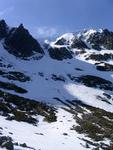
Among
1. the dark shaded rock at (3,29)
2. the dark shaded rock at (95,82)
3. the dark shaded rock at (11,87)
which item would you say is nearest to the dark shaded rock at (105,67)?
the dark shaded rock at (95,82)

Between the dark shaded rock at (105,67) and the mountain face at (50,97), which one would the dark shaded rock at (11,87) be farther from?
the dark shaded rock at (105,67)

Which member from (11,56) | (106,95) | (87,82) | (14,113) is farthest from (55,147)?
(11,56)

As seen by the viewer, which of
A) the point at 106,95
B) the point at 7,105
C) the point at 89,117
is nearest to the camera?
the point at 7,105

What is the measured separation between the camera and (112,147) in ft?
221

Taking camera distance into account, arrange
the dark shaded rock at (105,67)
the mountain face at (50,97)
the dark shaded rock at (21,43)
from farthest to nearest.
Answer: the dark shaded rock at (105,67)
the dark shaded rock at (21,43)
the mountain face at (50,97)

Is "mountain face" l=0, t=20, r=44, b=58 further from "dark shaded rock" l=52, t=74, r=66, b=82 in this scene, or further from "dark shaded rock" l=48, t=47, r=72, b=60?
"dark shaded rock" l=52, t=74, r=66, b=82

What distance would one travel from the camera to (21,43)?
171250 millimetres

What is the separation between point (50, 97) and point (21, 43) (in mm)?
63570

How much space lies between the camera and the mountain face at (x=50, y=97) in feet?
206

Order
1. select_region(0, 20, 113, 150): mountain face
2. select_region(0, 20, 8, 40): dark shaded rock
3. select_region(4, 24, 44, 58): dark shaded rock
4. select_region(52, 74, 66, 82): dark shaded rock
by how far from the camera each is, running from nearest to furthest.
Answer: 1. select_region(0, 20, 113, 150): mountain face
2. select_region(52, 74, 66, 82): dark shaded rock
3. select_region(4, 24, 44, 58): dark shaded rock
4. select_region(0, 20, 8, 40): dark shaded rock

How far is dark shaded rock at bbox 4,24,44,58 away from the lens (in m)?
167

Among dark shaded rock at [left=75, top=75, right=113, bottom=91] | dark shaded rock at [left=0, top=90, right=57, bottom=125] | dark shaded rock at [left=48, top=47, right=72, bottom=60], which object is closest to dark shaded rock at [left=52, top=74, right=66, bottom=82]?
dark shaded rock at [left=75, top=75, right=113, bottom=91]

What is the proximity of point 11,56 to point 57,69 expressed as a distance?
766 inches

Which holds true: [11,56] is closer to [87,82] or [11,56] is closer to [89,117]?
[87,82]
